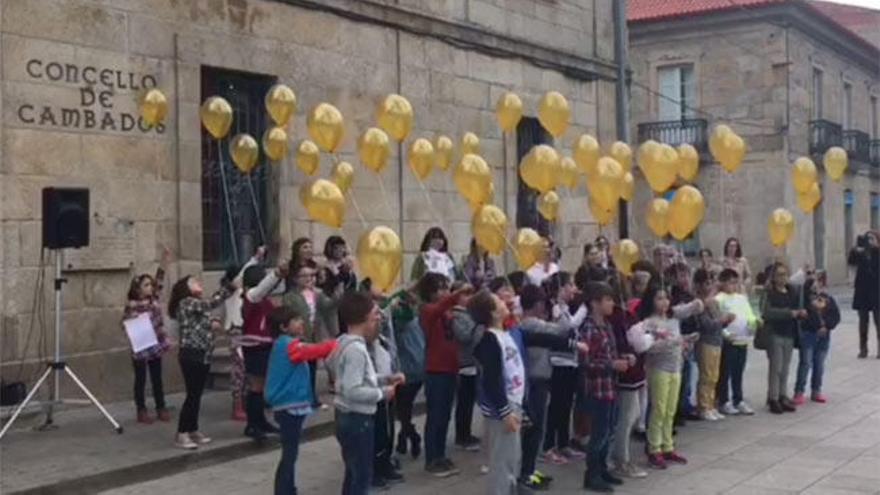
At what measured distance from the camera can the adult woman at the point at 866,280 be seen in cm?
1412

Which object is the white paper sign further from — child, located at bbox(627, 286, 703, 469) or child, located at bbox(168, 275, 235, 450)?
child, located at bbox(627, 286, 703, 469)

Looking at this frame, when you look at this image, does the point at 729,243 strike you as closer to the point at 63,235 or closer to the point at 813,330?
the point at 813,330

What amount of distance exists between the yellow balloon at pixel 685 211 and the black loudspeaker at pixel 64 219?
17.1ft

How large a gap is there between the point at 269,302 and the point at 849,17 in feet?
136

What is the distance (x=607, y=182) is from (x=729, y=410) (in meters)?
2.74

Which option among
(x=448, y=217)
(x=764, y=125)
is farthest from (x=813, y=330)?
(x=764, y=125)

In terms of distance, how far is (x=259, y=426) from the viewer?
8648 mm

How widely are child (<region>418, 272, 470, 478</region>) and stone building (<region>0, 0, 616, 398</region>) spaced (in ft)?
12.8

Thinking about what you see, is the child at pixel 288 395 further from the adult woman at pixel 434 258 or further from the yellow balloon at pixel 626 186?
the yellow balloon at pixel 626 186

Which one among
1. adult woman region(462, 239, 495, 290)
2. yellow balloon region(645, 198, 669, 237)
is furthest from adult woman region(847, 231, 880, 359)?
adult woman region(462, 239, 495, 290)

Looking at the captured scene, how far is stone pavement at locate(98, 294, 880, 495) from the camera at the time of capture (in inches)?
288

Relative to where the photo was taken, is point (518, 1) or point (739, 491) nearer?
point (739, 491)

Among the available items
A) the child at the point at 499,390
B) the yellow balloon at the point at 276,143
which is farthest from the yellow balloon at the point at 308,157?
the child at the point at 499,390

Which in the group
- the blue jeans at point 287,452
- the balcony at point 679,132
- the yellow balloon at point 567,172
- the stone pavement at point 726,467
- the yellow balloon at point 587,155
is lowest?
the stone pavement at point 726,467
